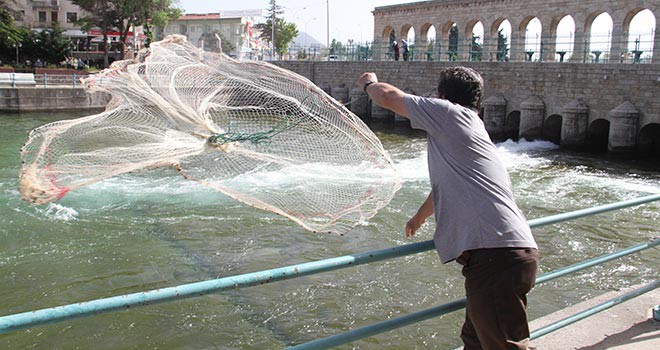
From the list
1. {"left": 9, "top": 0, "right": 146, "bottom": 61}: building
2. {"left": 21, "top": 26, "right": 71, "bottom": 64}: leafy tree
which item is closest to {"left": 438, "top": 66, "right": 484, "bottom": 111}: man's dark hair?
{"left": 21, "top": 26, "right": 71, "bottom": 64}: leafy tree

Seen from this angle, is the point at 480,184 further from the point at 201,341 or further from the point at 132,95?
the point at 132,95

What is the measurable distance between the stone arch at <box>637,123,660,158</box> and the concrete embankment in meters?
25.0

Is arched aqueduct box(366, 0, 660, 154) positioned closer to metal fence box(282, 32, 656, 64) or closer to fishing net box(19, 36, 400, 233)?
metal fence box(282, 32, 656, 64)

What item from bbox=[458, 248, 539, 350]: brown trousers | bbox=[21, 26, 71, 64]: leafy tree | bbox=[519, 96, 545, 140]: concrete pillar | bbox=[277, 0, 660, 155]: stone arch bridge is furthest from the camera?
bbox=[21, 26, 71, 64]: leafy tree

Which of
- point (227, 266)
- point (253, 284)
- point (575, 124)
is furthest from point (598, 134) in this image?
point (253, 284)

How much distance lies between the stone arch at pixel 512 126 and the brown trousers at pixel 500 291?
83.8 ft

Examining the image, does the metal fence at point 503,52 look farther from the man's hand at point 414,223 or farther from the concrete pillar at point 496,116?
the man's hand at point 414,223

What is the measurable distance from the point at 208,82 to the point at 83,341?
334cm

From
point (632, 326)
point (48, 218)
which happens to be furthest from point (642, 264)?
point (48, 218)

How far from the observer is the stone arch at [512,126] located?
2798 centimetres

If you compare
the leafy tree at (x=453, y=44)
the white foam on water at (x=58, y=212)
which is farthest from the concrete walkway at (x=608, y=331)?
the leafy tree at (x=453, y=44)

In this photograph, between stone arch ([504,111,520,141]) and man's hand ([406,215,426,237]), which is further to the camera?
stone arch ([504,111,520,141])

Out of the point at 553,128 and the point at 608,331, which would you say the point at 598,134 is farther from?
the point at 608,331

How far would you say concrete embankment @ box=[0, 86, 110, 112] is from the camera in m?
33.0
